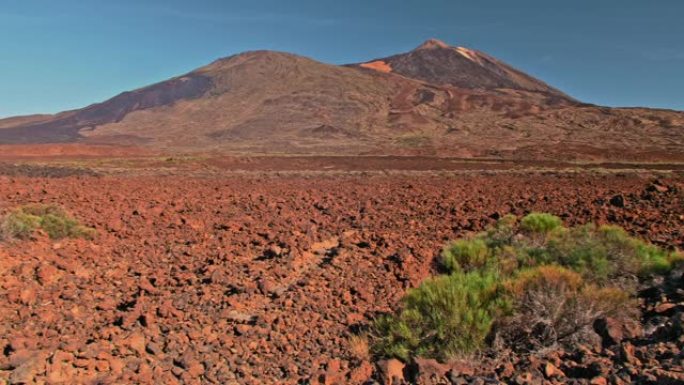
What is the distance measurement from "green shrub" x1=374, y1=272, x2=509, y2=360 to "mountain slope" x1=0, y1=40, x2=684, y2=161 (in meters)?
A: 41.9

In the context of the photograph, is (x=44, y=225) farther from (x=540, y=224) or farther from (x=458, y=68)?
(x=458, y=68)

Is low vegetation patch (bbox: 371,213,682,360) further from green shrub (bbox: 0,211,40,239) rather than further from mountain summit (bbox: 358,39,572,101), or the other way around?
mountain summit (bbox: 358,39,572,101)

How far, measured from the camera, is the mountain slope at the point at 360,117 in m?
57.7

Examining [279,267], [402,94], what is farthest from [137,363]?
[402,94]

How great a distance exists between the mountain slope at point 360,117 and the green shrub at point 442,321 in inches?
1650

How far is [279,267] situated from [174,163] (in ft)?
100

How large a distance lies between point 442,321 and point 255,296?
2.29m

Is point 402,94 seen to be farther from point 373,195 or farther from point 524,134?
point 373,195

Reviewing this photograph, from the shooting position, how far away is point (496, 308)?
4.61 m

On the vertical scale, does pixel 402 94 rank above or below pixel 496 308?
above

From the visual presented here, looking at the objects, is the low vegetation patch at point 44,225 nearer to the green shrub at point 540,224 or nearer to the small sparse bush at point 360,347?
Result: the small sparse bush at point 360,347

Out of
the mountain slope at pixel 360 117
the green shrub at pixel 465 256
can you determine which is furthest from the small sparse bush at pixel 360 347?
the mountain slope at pixel 360 117

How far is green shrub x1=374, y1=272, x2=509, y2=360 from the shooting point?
4344 mm

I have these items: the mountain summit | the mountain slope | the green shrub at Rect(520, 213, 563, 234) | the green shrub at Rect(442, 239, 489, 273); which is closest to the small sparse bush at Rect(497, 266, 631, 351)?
the green shrub at Rect(442, 239, 489, 273)
